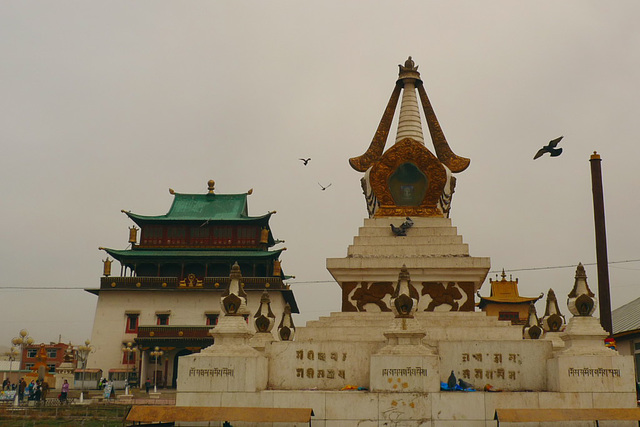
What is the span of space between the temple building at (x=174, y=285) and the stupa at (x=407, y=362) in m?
33.7

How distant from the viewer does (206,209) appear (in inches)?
2633

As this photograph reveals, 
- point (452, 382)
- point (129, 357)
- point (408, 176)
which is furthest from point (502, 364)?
point (129, 357)

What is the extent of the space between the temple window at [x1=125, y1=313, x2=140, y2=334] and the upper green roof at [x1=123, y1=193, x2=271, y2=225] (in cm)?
920

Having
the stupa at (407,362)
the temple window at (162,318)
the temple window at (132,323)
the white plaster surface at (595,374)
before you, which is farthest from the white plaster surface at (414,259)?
the temple window at (132,323)

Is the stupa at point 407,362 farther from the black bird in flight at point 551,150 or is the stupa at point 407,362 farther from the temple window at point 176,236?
the temple window at point 176,236

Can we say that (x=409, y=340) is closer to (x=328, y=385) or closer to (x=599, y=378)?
(x=328, y=385)

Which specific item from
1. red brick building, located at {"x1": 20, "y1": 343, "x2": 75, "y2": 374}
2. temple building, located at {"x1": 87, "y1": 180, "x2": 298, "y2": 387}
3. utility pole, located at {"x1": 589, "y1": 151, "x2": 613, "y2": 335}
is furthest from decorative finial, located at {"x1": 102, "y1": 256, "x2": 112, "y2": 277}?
utility pole, located at {"x1": 589, "y1": 151, "x2": 613, "y2": 335}

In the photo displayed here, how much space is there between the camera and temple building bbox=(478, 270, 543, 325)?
66.4 metres

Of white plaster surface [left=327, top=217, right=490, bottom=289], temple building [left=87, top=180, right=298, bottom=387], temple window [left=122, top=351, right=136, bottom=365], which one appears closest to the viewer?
white plaster surface [left=327, top=217, right=490, bottom=289]

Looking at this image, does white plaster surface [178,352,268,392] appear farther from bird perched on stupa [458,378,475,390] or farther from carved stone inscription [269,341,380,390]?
bird perched on stupa [458,378,475,390]

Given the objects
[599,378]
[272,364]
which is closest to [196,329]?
[272,364]

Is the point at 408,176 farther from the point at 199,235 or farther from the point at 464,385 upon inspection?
the point at 199,235

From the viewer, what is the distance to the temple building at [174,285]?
5669cm

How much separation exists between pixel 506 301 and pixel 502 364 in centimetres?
5021
